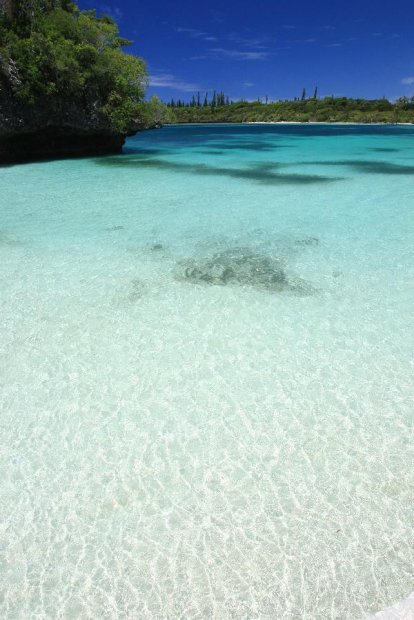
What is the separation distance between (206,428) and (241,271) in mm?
2972

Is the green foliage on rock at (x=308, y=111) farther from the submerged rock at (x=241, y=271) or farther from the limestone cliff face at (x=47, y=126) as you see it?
the submerged rock at (x=241, y=271)

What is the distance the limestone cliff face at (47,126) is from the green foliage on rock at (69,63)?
7 centimetres

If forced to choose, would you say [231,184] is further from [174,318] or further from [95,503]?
[95,503]

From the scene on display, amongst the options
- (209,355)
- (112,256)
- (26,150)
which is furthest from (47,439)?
(26,150)

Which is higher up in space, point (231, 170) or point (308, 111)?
point (308, 111)

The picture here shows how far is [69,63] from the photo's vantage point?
15.1 m

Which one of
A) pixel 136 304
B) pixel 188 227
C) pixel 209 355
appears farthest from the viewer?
pixel 188 227

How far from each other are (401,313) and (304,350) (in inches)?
56.2

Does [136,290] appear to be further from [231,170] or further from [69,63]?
[69,63]

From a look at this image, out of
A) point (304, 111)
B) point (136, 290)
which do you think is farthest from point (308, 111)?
point (136, 290)

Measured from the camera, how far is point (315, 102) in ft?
263

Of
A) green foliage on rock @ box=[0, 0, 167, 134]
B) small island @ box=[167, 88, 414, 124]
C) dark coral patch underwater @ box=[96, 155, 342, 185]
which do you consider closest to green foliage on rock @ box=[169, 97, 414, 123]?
small island @ box=[167, 88, 414, 124]

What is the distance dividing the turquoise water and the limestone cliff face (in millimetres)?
11235

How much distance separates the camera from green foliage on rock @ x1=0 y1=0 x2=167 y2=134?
14398 millimetres
